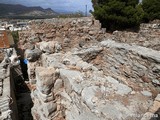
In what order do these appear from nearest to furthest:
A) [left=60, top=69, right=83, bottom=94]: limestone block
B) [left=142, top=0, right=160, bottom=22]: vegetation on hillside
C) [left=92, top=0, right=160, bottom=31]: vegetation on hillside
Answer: [left=60, top=69, right=83, bottom=94]: limestone block < [left=92, top=0, right=160, bottom=31]: vegetation on hillside < [left=142, top=0, right=160, bottom=22]: vegetation on hillside

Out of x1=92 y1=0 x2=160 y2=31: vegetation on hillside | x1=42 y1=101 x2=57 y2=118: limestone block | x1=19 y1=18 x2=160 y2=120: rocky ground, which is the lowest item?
x1=42 y1=101 x2=57 y2=118: limestone block

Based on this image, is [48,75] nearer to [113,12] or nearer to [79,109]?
[79,109]

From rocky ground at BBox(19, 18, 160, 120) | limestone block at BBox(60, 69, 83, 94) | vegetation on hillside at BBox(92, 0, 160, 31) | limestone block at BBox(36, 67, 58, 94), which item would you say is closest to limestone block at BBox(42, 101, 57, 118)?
rocky ground at BBox(19, 18, 160, 120)

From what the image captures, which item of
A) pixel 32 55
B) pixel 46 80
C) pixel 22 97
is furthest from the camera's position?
pixel 22 97

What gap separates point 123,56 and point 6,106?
271 cm

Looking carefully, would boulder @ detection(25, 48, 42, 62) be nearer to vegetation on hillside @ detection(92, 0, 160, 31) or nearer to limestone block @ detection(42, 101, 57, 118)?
limestone block @ detection(42, 101, 57, 118)

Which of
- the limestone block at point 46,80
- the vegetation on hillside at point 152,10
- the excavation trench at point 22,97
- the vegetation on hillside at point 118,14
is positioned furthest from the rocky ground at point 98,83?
the vegetation on hillside at point 152,10

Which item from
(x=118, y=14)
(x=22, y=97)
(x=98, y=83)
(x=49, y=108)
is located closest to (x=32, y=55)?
(x=49, y=108)

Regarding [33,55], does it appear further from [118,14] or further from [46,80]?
[118,14]

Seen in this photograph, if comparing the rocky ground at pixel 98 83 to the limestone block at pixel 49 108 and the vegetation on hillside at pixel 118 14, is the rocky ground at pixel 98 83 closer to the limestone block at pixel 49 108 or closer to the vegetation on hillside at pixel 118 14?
the limestone block at pixel 49 108

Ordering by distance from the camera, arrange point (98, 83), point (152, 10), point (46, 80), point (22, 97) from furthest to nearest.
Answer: point (152, 10) → point (22, 97) → point (46, 80) → point (98, 83)

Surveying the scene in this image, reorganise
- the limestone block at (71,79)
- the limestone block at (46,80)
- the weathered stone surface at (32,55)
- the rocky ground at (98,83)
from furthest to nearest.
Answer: the weathered stone surface at (32,55) → the limestone block at (46,80) → the limestone block at (71,79) → the rocky ground at (98,83)

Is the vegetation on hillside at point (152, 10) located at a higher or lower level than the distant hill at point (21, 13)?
higher

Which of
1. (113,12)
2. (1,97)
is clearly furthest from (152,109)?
(113,12)
